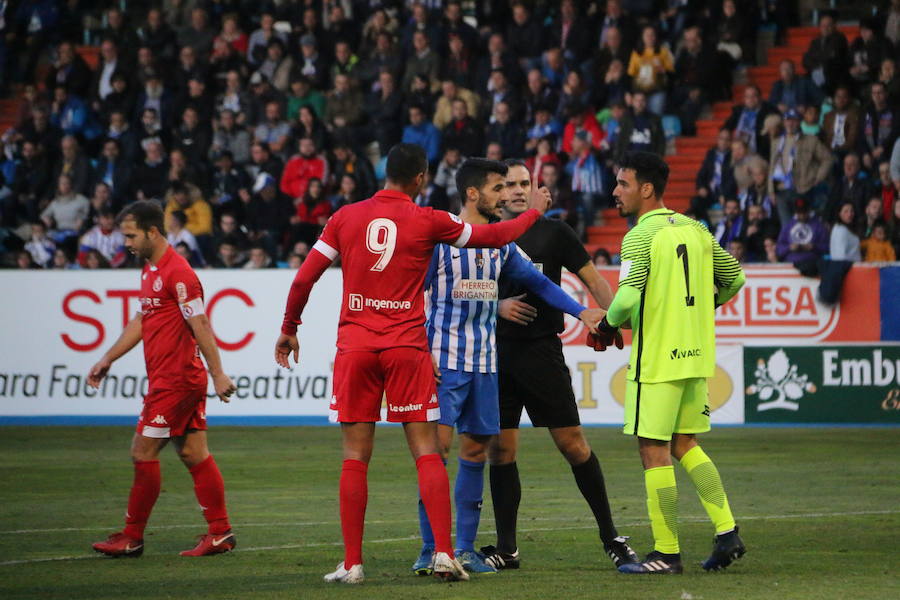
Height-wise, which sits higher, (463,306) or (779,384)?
(463,306)

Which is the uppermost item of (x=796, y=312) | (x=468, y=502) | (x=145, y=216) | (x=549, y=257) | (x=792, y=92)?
(x=792, y=92)

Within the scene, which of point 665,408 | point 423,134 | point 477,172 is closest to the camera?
point 665,408

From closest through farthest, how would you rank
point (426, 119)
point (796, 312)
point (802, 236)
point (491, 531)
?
point (491, 531) → point (796, 312) → point (802, 236) → point (426, 119)

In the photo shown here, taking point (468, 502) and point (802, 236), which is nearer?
point (468, 502)

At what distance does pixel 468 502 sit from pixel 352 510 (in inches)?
33.2

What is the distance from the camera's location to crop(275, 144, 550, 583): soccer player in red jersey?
755cm

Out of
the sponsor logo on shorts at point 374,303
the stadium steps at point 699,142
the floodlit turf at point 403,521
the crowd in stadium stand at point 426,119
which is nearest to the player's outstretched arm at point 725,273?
the floodlit turf at point 403,521

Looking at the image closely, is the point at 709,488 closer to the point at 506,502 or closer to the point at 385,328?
the point at 506,502

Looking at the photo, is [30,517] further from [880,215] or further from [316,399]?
[880,215]

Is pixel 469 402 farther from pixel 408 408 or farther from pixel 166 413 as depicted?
pixel 166 413

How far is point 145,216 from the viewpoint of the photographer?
356 inches

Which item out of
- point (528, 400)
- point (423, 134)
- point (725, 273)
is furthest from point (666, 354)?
point (423, 134)

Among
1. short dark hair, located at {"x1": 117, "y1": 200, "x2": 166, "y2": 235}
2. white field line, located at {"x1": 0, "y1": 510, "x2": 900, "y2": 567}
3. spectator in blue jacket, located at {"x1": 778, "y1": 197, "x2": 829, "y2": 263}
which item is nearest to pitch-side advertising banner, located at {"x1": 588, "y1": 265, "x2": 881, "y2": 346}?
spectator in blue jacket, located at {"x1": 778, "y1": 197, "x2": 829, "y2": 263}

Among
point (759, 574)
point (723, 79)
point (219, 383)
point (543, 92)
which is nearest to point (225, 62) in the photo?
point (543, 92)
